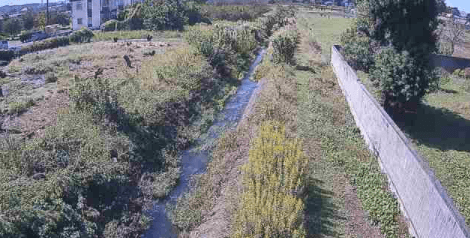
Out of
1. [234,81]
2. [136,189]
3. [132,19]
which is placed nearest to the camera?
[136,189]

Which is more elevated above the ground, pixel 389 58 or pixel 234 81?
pixel 389 58

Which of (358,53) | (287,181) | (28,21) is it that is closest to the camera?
(287,181)

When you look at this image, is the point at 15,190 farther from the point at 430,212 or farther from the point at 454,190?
the point at 454,190

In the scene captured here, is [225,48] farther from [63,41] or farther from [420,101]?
[63,41]

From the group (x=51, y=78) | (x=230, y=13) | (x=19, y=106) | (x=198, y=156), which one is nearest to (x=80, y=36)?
(x=51, y=78)

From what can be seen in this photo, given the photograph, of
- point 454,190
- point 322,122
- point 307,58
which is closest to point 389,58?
point 322,122

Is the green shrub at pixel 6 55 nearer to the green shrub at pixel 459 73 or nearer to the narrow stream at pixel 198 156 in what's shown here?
the narrow stream at pixel 198 156
